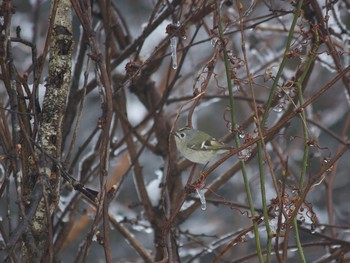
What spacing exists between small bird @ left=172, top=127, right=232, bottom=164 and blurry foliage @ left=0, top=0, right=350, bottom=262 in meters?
0.13

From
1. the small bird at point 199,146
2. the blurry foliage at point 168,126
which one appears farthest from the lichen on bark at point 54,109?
the small bird at point 199,146

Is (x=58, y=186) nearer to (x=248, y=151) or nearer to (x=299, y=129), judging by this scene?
(x=248, y=151)

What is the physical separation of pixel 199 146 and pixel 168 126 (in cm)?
88

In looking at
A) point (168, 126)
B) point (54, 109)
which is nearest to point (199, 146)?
point (54, 109)

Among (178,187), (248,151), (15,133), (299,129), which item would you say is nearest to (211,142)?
(248,151)

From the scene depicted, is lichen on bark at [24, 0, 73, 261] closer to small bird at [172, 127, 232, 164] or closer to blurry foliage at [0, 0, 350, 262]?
blurry foliage at [0, 0, 350, 262]

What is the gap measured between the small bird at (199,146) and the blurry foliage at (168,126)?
131mm

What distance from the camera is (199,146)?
2.36 meters

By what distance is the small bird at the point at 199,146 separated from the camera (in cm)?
234

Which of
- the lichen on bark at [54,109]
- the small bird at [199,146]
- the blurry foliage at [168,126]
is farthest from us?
the small bird at [199,146]

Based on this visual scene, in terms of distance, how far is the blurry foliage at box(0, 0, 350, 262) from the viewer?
62.3 inches

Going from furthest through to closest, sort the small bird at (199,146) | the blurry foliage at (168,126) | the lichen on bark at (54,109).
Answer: the small bird at (199,146), the lichen on bark at (54,109), the blurry foliage at (168,126)

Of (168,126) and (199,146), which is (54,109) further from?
(168,126)

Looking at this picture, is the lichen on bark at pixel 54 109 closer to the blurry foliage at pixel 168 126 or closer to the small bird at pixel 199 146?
the blurry foliage at pixel 168 126
